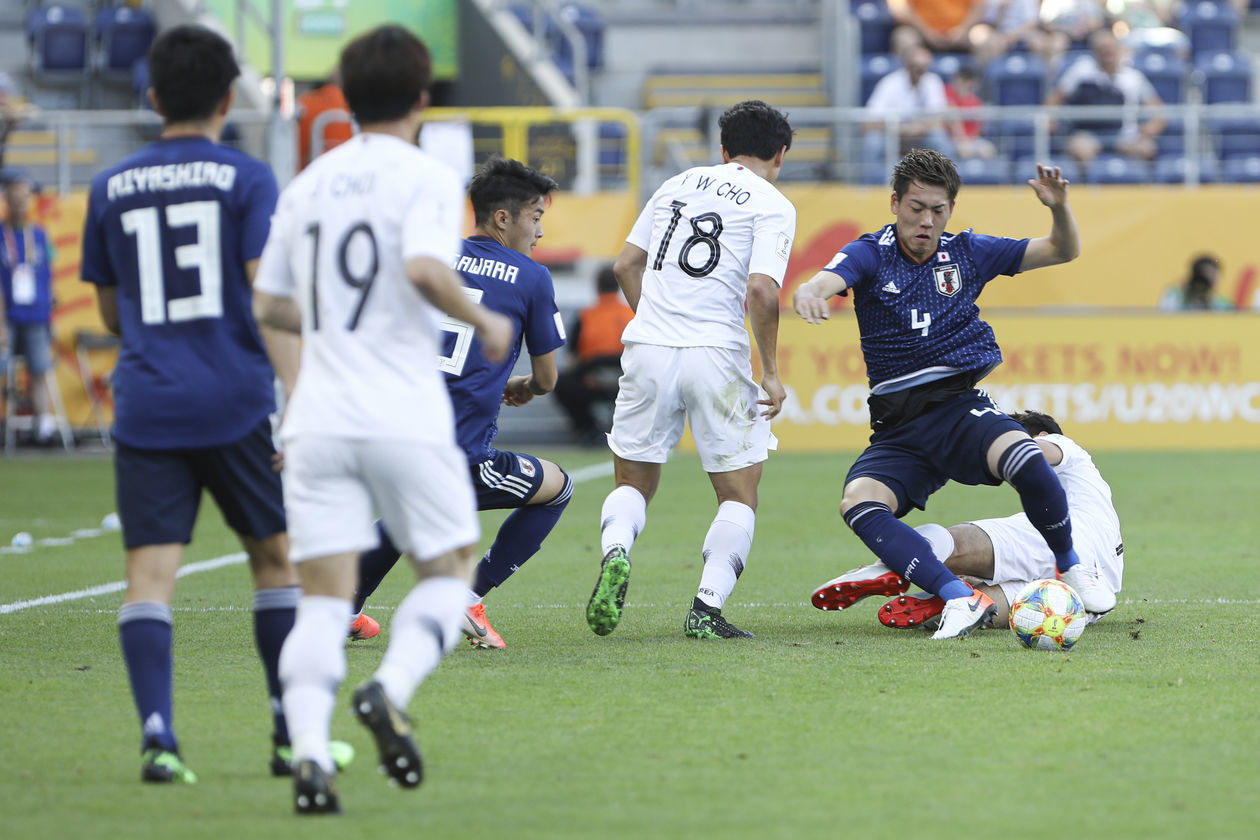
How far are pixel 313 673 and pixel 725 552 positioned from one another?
116 inches

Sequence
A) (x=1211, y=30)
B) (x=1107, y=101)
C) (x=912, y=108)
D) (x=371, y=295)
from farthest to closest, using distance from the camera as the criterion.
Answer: (x=1211, y=30) → (x=1107, y=101) → (x=912, y=108) → (x=371, y=295)

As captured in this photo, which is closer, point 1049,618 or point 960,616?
point 1049,618

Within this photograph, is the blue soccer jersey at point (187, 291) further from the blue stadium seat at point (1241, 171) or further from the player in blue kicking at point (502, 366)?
the blue stadium seat at point (1241, 171)

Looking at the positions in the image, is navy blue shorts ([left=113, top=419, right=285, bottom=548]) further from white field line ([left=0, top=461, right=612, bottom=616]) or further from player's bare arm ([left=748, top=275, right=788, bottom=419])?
white field line ([left=0, top=461, right=612, bottom=616])

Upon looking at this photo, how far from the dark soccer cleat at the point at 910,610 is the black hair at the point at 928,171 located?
5.12ft

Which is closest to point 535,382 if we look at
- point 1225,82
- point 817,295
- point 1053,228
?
point 817,295

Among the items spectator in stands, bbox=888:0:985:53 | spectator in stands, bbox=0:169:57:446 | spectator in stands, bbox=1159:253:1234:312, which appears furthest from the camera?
spectator in stands, bbox=888:0:985:53

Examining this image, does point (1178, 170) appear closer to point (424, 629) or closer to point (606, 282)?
point (606, 282)

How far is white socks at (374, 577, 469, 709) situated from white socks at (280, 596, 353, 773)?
123 mm

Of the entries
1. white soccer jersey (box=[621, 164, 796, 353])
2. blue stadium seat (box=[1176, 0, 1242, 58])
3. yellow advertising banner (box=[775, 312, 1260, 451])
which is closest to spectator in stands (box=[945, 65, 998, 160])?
yellow advertising banner (box=[775, 312, 1260, 451])

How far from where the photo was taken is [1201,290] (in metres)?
16.9

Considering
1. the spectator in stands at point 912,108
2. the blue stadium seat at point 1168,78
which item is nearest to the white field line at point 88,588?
the spectator in stands at point 912,108

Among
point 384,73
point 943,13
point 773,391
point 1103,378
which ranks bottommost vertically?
point 1103,378

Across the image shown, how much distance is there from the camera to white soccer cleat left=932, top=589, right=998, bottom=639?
6.33m
